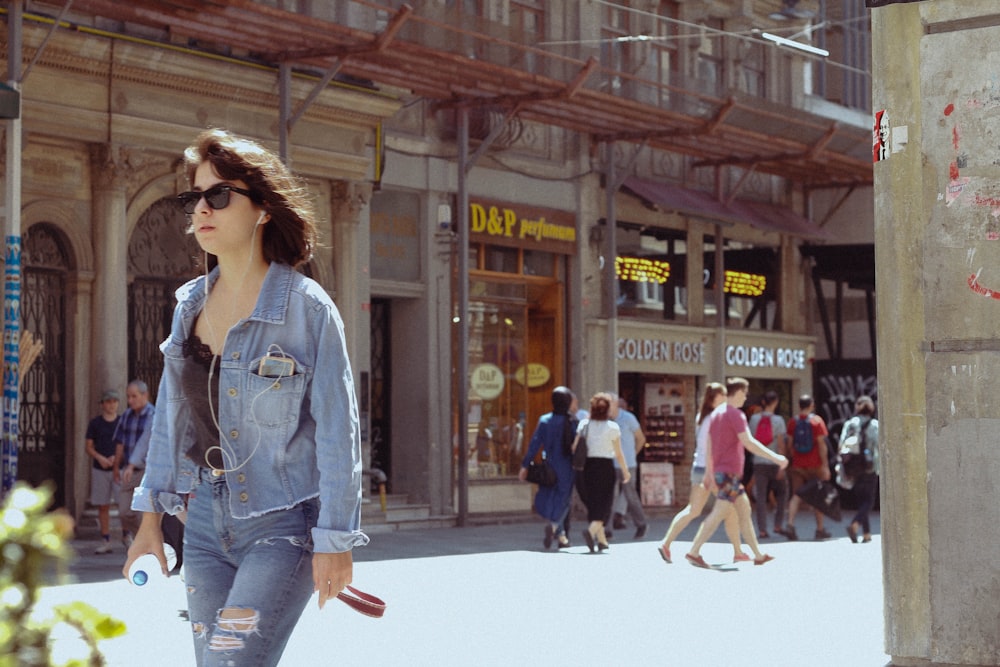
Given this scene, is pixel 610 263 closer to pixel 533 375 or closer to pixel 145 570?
pixel 533 375

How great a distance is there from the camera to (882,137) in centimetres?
780

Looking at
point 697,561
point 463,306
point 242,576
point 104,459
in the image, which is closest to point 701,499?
point 697,561

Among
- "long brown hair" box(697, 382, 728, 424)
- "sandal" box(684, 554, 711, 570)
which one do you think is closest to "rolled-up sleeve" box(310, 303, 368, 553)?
"sandal" box(684, 554, 711, 570)

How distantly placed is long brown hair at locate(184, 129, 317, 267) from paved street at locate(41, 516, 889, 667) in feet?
9.70

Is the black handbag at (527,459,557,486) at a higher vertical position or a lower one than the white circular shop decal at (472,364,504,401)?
lower

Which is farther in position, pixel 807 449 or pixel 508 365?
pixel 508 365

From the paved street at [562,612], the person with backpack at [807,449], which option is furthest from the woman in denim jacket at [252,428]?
the person with backpack at [807,449]

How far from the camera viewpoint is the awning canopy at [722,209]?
2775cm

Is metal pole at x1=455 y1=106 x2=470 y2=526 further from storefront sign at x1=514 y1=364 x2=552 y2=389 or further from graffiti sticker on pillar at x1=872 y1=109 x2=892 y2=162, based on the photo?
graffiti sticker on pillar at x1=872 y1=109 x2=892 y2=162

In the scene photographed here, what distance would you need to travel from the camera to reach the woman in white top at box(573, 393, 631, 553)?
18.6 meters

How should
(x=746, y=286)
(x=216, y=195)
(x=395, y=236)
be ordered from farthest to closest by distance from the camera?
(x=746, y=286), (x=395, y=236), (x=216, y=195)

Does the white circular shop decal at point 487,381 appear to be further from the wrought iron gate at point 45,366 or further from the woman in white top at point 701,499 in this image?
the wrought iron gate at point 45,366

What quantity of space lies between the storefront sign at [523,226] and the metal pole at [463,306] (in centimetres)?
67

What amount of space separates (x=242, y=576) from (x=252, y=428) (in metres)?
0.33
